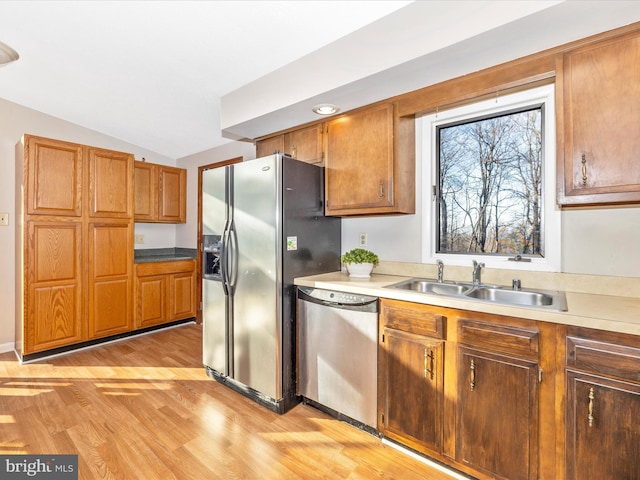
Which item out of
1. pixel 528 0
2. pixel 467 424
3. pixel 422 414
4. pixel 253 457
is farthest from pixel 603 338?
pixel 253 457

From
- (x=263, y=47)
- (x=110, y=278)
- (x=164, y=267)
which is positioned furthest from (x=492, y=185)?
(x=110, y=278)

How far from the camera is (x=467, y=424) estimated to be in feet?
5.36

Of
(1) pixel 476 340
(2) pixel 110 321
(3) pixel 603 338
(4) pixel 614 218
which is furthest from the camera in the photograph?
(2) pixel 110 321

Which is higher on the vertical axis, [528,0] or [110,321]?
[528,0]

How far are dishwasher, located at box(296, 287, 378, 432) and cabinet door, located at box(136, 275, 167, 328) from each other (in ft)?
8.20

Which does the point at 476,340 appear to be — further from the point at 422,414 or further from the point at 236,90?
the point at 236,90

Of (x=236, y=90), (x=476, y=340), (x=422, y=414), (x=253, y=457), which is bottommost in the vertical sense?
(x=253, y=457)

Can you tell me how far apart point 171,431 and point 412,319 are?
5.47 ft

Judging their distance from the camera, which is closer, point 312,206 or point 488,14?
point 488,14

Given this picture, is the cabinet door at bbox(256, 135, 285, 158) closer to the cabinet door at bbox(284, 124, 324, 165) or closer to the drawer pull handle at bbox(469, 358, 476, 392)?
the cabinet door at bbox(284, 124, 324, 165)

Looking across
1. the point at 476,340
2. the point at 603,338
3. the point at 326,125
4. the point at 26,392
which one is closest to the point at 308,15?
the point at 326,125

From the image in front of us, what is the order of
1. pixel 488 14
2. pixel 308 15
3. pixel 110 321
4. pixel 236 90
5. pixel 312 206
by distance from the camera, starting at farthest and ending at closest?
pixel 110 321 → pixel 236 90 → pixel 312 206 → pixel 308 15 → pixel 488 14

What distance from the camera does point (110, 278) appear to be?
364 centimetres

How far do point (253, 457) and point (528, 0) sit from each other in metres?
2.60
